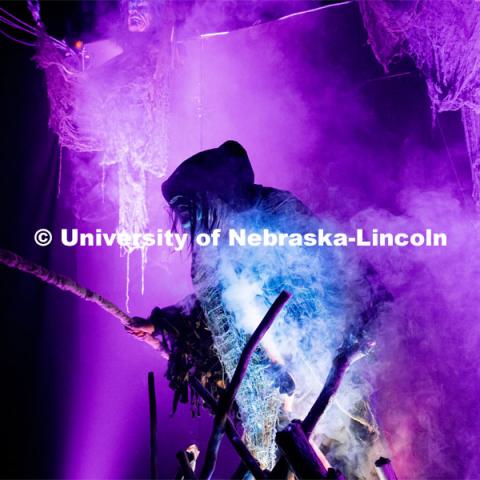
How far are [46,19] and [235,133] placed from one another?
1493 millimetres

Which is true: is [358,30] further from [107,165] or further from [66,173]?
[66,173]

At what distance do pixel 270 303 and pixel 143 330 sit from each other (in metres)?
0.57

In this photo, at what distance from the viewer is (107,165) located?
11.1 feet

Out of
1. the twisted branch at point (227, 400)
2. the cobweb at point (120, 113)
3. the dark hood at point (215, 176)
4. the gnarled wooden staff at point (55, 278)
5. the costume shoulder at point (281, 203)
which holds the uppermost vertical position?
the cobweb at point (120, 113)

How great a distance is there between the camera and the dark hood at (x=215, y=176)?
217cm

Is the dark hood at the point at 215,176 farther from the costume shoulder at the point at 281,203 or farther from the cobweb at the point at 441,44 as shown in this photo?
the cobweb at the point at 441,44

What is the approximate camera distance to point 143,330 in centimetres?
216

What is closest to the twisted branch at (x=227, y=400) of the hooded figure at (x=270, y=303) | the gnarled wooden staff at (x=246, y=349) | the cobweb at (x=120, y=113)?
the gnarled wooden staff at (x=246, y=349)

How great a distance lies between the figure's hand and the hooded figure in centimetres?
4

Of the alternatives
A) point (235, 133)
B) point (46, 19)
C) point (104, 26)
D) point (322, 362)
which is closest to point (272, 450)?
point (322, 362)

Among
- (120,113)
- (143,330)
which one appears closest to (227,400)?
(143,330)

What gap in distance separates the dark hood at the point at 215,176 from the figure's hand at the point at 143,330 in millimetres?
561

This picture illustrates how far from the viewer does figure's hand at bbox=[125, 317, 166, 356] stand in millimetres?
2146

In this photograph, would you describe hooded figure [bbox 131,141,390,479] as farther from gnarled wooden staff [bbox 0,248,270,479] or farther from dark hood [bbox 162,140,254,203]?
gnarled wooden staff [bbox 0,248,270,479]
